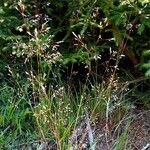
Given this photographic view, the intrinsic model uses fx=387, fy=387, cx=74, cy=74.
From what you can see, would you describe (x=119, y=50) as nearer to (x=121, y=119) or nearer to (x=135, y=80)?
(x=135, y=80)

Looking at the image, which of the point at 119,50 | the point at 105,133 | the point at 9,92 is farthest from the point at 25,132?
the point at 119,50

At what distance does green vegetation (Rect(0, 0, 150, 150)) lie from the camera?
2447 millimetres

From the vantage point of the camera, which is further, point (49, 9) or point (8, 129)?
point (49, 9)

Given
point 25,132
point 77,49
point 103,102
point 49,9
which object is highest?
point 49,9

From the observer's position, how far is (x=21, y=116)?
262cm

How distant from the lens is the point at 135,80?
2.78 metres

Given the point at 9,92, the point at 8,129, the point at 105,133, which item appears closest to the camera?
the point at 105,133

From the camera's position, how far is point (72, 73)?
2.71m

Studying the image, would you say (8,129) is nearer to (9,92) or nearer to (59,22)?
(9,92)

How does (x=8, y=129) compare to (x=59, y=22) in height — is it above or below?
below

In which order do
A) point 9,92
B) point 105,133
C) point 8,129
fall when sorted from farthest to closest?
point 9,92 < point 8,129 < point 105,133

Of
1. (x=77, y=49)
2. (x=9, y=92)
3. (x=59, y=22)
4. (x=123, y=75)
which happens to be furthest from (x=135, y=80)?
(x=9, y=92)

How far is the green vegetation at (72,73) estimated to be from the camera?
8.03 ft

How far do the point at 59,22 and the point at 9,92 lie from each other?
659 millimetres
